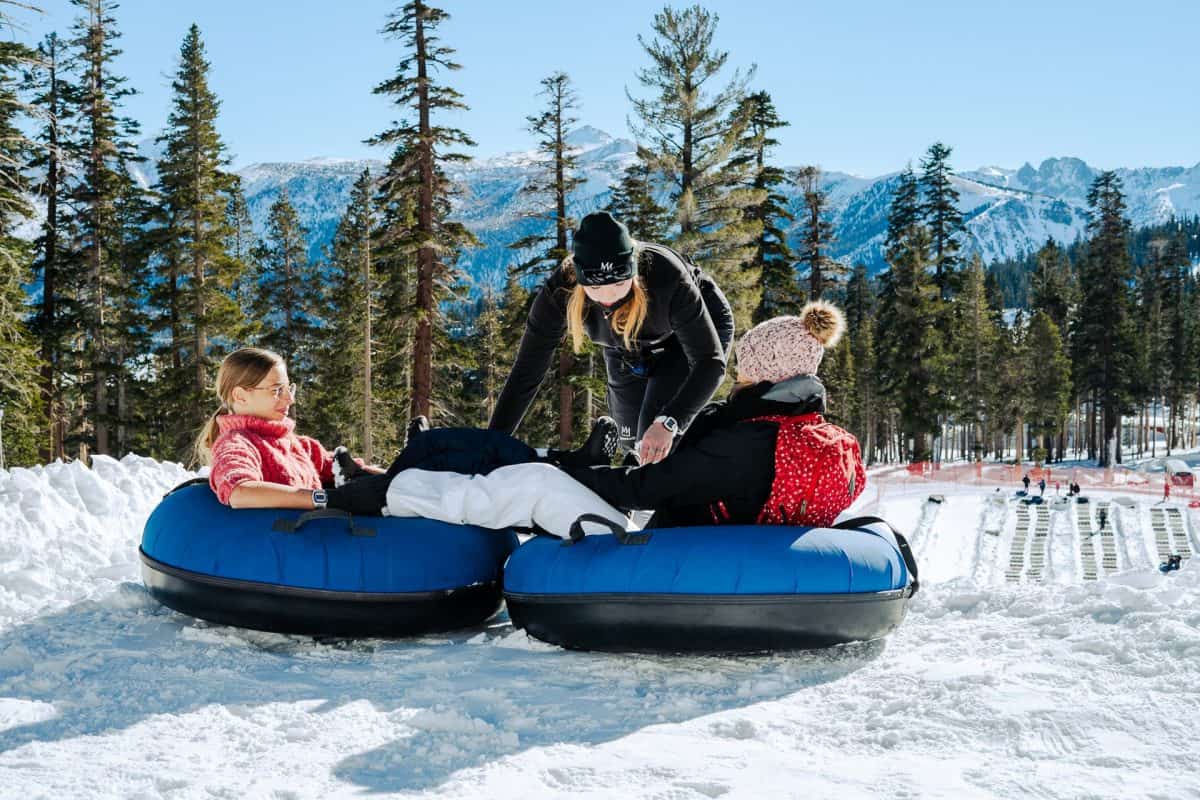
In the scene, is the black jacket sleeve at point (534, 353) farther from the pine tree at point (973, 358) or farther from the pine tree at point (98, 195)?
the pine tree at point (973, 358)

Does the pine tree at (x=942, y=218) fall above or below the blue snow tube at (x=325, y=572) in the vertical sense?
above

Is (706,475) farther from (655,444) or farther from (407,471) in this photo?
(407,471)

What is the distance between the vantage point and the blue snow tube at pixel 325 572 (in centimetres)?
402

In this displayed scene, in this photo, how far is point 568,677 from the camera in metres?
3.61

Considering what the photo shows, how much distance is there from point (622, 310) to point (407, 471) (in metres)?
1.51

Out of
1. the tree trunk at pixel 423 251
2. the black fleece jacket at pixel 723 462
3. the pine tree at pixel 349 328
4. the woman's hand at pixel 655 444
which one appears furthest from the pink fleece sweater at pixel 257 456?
the pine tree at pixel 349 328

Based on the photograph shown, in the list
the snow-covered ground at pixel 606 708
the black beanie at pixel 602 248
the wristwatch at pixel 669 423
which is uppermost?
the black beanie at pixel 602 248

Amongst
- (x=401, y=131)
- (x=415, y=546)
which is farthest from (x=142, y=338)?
(x=415, y=546)

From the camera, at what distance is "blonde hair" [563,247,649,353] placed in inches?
193

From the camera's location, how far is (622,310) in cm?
496

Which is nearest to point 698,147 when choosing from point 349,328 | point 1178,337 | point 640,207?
point 640,207

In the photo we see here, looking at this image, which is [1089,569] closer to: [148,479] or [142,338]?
[148,479]

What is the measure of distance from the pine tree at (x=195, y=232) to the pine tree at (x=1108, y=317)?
1857 inches

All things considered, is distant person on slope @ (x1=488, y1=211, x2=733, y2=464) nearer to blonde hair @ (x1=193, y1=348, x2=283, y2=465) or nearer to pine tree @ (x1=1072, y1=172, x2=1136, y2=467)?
blonde hair @ (x1=193, y1=348, x2=283, y2=465)
